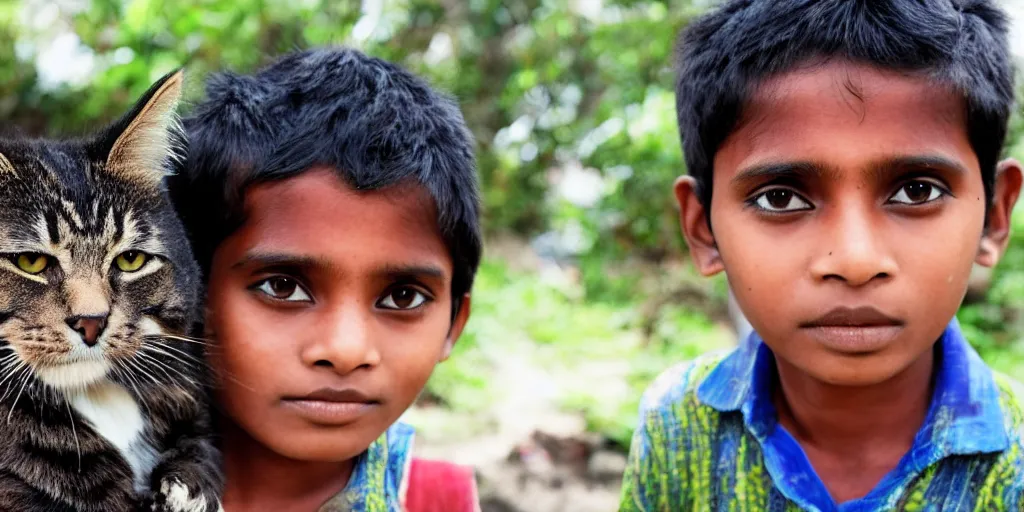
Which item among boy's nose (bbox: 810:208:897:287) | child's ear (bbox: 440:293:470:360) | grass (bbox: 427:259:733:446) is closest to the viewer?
boy's nose (bbox: 810:208:897:287)

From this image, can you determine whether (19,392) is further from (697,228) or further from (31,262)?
(697,228)

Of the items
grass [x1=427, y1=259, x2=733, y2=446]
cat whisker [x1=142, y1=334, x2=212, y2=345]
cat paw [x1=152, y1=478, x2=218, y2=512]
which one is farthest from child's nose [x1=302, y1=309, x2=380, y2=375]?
grass [x1=427, y1=259, x2=733, y2=446]

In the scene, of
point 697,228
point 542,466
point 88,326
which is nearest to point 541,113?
point 542,466

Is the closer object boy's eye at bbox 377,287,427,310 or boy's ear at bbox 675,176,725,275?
boy's eye at bbox 377,287,427,310

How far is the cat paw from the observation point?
1677mm

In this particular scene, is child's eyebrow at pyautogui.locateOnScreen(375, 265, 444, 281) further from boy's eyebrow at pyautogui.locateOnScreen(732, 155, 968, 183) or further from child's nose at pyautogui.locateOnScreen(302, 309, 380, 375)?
boy's eyebrow at pyautogui.locateOnScreen(732, 155, 968, 183)

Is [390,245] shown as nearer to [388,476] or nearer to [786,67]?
[388,476]

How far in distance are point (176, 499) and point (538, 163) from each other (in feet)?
18.7

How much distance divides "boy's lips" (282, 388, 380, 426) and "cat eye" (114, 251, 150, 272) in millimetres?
416

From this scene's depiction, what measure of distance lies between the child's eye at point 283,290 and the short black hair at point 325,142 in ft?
0.48

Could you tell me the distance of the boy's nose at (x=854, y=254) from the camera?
1.66 m

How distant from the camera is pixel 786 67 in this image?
6.09 feet

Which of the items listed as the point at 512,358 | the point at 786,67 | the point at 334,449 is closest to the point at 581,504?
the point at 512,358

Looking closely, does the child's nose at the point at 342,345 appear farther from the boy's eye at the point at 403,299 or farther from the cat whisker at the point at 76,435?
the cat whisker at the point at 76,435
